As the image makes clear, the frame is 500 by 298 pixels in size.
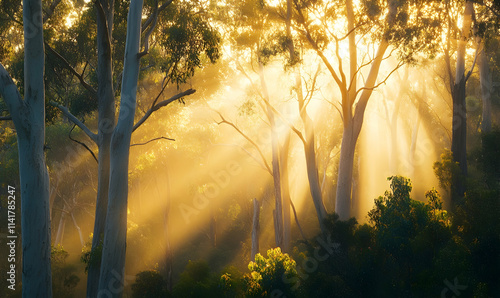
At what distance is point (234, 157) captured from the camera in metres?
29.1

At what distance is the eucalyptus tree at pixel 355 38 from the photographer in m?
14.3

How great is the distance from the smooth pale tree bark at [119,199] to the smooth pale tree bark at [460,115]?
14097 millimetres

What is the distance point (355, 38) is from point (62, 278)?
1358cm

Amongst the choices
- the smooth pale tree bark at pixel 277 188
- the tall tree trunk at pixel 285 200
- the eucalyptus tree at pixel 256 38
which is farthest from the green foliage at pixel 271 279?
the tall tree trunk at pixel 285 200

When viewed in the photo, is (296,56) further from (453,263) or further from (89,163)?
(89,163)

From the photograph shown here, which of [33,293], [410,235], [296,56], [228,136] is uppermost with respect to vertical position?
[228,136]

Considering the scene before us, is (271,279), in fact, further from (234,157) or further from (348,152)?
(234,157)

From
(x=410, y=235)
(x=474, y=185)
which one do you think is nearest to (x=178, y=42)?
(x=410, y=235)

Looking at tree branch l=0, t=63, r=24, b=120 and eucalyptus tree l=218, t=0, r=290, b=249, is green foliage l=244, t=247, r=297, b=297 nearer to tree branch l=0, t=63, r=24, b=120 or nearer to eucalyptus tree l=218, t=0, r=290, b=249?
tree branch l=0, t=63, r=24, b=120

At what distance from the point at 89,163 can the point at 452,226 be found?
2042 cm

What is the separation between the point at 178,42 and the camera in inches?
449

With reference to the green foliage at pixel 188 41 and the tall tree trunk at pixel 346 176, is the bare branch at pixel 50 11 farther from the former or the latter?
the tall tree trunk at pixel 346 176

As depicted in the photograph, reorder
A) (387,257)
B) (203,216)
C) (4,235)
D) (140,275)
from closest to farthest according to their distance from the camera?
(140,275) → (387,257) → (4,235) → (203,216)

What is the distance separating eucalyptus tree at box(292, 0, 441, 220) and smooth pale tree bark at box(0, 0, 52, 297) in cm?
919
